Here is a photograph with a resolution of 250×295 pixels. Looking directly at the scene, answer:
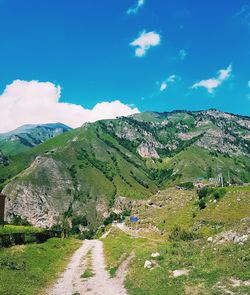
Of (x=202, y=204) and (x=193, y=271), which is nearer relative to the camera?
(x=193, y=271)

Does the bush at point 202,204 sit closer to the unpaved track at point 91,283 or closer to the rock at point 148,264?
the unpaved track at point 91,283

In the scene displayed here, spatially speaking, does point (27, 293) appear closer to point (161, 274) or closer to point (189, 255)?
point (161, 274)

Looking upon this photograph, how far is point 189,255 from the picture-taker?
1400 inches

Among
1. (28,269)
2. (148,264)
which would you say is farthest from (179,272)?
(28,269)

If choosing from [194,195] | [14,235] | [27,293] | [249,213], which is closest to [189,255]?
[27,293]

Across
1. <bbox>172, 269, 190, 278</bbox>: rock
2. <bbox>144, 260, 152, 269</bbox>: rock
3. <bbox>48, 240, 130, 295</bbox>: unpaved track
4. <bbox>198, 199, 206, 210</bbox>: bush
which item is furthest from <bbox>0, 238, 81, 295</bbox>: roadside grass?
<bbox>198, 199, 206, 210</bbox>: bush

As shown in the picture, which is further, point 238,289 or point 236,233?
point 236,233

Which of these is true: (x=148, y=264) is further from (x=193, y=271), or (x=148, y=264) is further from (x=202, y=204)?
(x=202, y=204)

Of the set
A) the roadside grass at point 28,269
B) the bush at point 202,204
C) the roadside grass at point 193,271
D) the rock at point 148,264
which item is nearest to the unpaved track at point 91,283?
the roadside grass at point 193,271

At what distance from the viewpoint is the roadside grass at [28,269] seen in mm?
28305

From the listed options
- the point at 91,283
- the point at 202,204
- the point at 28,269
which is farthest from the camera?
the point at 202,204

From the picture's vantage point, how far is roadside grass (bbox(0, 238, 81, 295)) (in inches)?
1114

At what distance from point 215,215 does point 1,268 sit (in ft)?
193

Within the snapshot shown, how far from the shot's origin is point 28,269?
1423 inches
